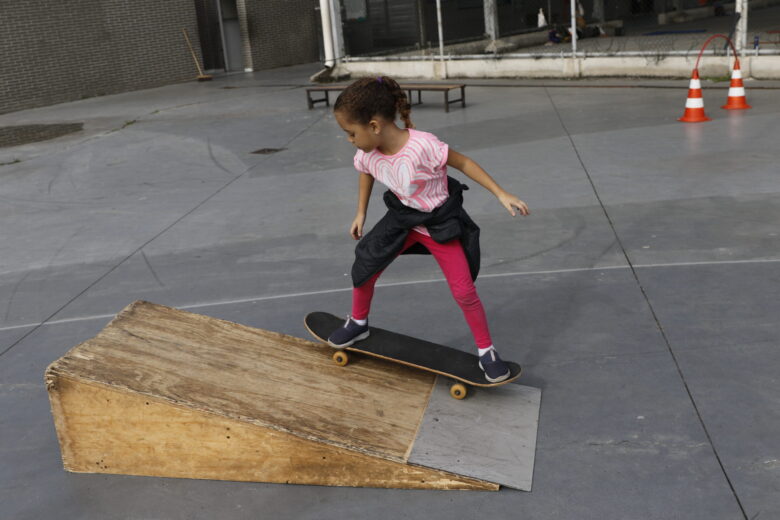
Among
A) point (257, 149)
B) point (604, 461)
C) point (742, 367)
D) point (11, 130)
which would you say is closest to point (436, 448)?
point (604, 461)

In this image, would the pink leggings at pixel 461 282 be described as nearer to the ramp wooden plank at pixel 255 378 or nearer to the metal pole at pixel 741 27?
the ramp wooden plank at pixel 255 378

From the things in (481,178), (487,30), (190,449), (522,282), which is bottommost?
(522,282)

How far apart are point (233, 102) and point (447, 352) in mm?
14306

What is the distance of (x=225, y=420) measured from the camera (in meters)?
3.37

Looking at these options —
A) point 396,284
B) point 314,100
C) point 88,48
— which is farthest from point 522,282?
point 88,48

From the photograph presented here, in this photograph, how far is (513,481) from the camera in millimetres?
3234

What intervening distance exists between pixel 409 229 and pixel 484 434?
40.1 inches

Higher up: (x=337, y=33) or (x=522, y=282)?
(x=337, y=33)

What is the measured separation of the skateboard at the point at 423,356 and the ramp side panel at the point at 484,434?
0.37 ft

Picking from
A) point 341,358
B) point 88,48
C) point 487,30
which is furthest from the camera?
point 487,30

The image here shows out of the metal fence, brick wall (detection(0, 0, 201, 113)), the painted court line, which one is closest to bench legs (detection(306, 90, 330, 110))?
the metal fence

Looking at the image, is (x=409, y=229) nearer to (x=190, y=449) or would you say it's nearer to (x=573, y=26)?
(x=190, y=449)

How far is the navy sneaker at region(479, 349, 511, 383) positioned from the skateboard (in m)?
0.02

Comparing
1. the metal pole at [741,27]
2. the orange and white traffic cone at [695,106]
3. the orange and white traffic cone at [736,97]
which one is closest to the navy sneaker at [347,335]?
the orange and white traffic cone at [695,106]
